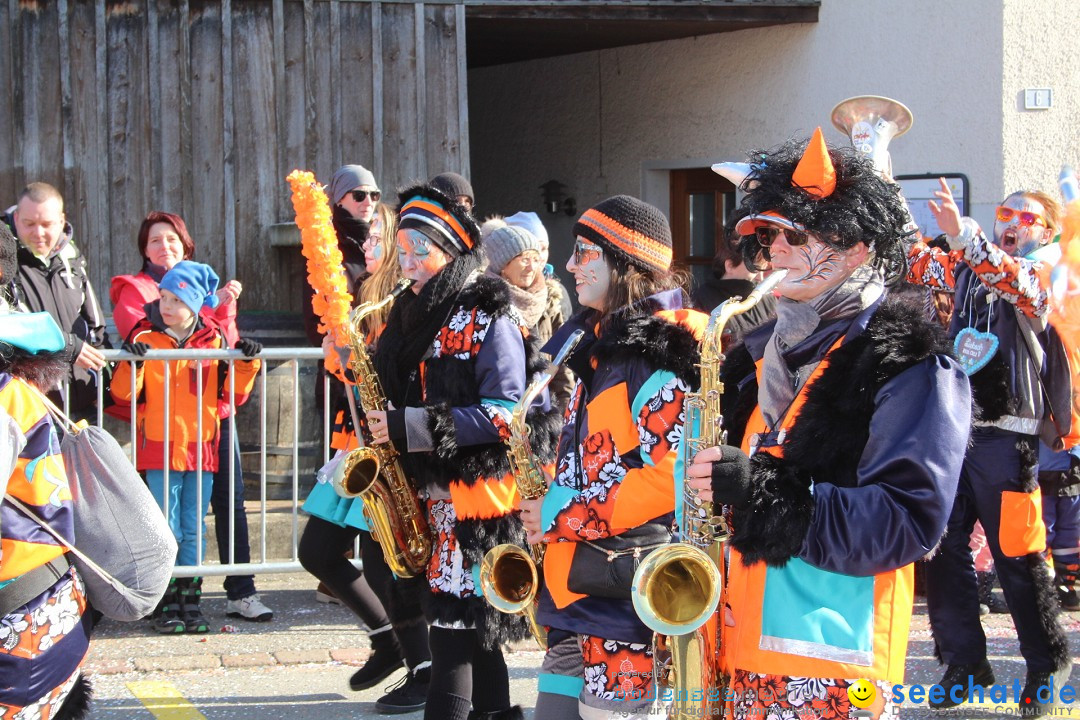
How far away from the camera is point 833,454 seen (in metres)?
2.53

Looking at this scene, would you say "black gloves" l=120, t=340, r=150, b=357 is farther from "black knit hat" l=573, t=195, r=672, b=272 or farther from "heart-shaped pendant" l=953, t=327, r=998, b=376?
"heart-shaped pendant" l=953, t=327, r=998, b=376

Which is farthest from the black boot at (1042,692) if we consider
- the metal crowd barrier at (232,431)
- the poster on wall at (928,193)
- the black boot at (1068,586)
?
the poster on wall at (928,193)

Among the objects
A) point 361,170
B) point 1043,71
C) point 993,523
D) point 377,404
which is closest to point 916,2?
point 1043,71

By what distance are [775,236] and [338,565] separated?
2848 mm

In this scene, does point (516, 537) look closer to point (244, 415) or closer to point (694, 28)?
point (244, 415)

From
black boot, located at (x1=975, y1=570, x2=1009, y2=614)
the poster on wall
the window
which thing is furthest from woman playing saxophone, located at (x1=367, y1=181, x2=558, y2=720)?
the window

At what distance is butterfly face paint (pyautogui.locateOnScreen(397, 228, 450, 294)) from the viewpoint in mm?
4305

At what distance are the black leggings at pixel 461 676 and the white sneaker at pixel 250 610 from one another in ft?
7.88

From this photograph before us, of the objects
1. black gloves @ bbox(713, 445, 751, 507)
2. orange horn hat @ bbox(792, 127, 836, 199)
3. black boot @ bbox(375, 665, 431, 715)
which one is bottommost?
black boot @ bbox(375, 665, 431, 715)

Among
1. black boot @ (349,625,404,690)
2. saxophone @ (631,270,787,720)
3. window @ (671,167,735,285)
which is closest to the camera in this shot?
saxophone @ (631,270,787,720)

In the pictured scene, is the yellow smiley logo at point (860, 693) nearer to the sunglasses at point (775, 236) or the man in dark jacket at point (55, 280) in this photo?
the sunglasses at point (775, 236)

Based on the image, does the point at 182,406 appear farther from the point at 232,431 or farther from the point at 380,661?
the point at 380,661

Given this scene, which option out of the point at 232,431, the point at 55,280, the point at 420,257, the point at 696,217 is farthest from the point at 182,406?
the point at 696,217

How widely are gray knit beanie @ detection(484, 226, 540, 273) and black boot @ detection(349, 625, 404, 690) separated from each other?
6.21 ft
